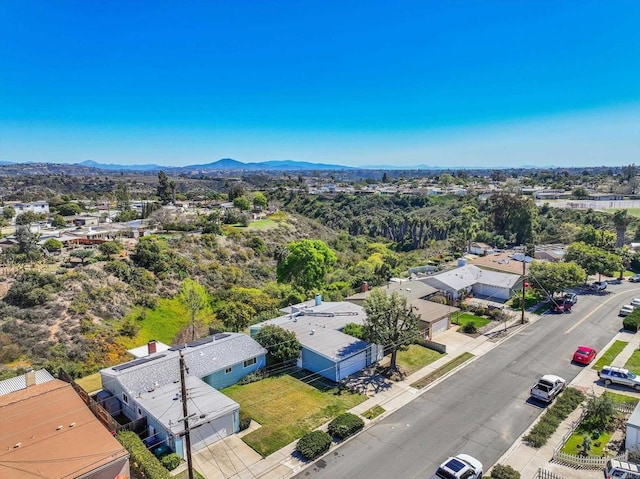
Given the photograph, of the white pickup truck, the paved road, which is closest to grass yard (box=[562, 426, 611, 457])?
the paved road

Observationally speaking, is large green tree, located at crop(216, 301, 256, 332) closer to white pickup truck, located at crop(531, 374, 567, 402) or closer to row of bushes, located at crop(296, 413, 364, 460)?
row of bushes, located at crop(296, 413, 364, 460)

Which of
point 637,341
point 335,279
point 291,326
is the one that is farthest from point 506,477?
point 335,279

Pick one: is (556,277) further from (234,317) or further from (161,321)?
A: (161,321)

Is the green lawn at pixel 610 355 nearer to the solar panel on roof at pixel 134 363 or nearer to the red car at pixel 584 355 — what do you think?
the red car at pixel 584 355

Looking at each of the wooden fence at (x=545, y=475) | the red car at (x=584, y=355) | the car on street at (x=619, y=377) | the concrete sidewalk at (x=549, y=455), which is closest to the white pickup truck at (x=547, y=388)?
the concrete sidewalk at (x=549, y=455)

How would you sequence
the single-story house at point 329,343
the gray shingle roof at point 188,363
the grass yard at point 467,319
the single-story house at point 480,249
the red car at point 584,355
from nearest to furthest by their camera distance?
1. the gray shingle roof at point 188,363
2. the single-story house at point 329,343
3. the red car at point 584,355
4. the grass yard at point 467,319
5. the single-story house at point 480,249
